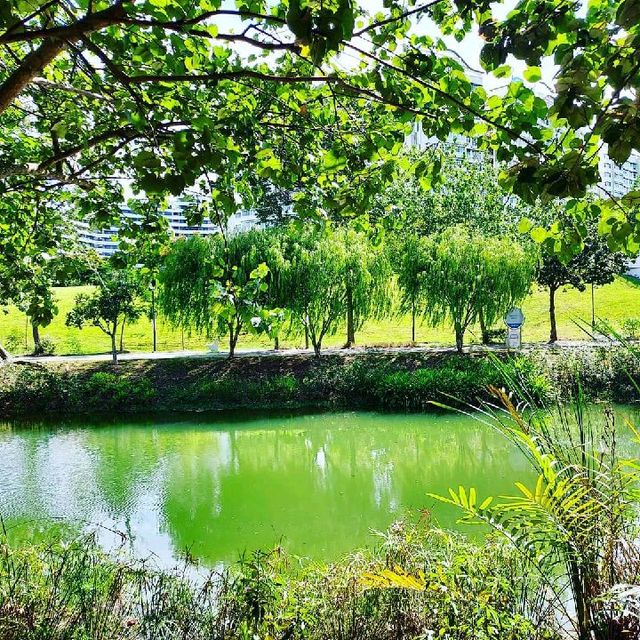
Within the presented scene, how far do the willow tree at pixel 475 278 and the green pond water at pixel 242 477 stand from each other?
409cm

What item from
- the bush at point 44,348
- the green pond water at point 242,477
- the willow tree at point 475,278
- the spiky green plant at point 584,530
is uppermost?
the willow tree at point 475,278

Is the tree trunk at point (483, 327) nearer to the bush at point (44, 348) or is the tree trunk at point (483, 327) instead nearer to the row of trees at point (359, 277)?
the row of trees at point (359, 277)

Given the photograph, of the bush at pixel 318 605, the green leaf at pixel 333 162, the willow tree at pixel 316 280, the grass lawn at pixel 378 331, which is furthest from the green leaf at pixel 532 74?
the grass lawn at pixel 378 331

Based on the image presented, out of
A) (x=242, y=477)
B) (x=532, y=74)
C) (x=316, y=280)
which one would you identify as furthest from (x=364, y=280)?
(x=532, y=74)

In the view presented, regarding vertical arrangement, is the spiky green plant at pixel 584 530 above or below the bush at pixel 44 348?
below

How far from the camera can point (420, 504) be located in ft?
26.0

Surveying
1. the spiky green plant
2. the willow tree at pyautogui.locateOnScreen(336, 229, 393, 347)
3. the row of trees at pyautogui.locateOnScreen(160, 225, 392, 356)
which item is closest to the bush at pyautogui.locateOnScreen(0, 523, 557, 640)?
the spiky green plant

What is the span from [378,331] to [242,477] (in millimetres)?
17218

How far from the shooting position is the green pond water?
7152 mm

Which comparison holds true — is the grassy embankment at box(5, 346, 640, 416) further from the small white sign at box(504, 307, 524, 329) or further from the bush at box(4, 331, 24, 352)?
the bush at box(4, 331, 24, 352)

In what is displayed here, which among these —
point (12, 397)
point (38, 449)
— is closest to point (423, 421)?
point (38, 449)

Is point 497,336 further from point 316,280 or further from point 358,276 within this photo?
point 316,280

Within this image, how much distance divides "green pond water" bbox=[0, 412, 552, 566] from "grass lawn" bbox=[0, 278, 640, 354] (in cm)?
924

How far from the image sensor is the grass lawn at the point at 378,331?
24.3m
